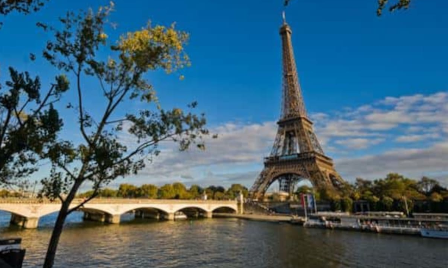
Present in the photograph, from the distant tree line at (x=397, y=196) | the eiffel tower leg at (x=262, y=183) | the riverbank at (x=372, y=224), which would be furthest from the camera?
the eiffel tower leg at (x=262, y=183)

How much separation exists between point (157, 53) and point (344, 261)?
20251 mm

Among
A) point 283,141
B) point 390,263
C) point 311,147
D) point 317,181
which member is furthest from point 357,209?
point 390,263

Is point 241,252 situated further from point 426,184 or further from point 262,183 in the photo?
point 426,184

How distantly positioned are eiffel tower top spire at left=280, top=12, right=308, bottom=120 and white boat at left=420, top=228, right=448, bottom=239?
156 ft

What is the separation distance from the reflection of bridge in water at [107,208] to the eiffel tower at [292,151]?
1419 cm

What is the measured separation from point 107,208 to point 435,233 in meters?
47.5

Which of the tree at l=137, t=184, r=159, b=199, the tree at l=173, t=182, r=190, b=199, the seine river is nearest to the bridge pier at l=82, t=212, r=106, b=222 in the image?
the seine river

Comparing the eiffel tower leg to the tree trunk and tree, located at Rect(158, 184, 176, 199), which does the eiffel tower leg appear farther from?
the tree trunk

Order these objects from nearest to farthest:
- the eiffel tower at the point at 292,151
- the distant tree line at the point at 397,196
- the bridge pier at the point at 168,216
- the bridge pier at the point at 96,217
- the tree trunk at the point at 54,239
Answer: the tree trunk at the point at 54,239, the distant tree line at the point at 397,196, the bridge pier at the point at 96,217, the bridge pier at the point at 168,216, the eiffel tower at the point at 292,151

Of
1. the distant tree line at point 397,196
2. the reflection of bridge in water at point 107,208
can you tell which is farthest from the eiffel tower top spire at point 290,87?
the reflection of bridge in water at point 107,208

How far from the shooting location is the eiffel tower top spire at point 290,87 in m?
81.1

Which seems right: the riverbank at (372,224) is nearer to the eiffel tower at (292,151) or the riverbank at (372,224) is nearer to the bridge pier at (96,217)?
the eiffel tower at (292,151)

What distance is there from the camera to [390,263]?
21.6 m

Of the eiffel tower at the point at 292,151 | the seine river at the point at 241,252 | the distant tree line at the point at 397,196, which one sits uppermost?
the eiffel tower at the point at 292,151
